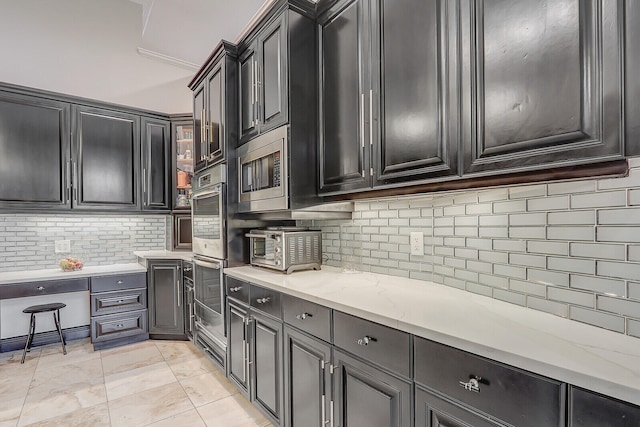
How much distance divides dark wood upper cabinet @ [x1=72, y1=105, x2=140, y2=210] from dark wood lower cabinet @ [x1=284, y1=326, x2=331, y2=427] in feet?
9.19

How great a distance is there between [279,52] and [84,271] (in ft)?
9.60

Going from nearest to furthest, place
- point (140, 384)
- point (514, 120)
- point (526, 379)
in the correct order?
point (526, 379), point (514, 120), point (140, 384)

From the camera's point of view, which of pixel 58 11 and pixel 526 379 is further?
pixel 58 11

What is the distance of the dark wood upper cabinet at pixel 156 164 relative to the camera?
3.49m

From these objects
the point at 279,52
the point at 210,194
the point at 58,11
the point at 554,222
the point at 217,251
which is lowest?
the point at 217,251

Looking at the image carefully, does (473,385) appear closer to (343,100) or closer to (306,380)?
(306,380)

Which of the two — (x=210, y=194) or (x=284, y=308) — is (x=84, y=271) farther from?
(x=284, y=308)

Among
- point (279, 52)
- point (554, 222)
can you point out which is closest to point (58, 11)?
point (279, 52)

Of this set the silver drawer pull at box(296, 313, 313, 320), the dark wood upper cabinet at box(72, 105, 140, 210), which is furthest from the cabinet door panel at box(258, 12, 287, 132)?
the dark wood upper cabinet at box(72, 105, 140, 210)

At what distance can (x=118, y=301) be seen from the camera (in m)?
3.12

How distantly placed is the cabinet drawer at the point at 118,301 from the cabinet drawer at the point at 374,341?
275 centimetres

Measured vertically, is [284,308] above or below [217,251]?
below

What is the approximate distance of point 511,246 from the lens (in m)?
1.29

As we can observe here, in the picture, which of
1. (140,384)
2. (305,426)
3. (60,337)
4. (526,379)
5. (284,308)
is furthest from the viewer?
(60,337)
